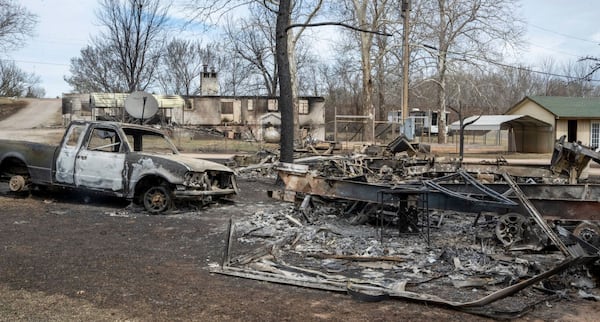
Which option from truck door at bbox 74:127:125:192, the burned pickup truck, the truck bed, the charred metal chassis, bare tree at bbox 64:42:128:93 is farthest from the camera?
bare tree at bbox 64:42:128:93

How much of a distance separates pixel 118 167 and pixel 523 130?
30.4m

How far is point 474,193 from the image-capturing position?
8.51 m

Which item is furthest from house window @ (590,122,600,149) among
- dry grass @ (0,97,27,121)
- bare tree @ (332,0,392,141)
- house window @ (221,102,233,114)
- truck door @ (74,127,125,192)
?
dry grass @ (0,97,27,121)

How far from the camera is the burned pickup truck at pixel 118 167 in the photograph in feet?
31.8

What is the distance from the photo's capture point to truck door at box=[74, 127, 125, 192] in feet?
32.5

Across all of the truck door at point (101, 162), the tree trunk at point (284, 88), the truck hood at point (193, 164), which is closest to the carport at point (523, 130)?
the tree trunk at point (284, 88)

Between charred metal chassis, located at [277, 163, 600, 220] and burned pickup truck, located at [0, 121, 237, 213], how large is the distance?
1659 mm

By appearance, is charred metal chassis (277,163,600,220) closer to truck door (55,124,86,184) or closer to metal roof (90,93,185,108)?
truck door (55,124,86,184)

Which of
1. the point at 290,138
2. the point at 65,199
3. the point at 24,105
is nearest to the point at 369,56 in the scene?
the point at 290,138

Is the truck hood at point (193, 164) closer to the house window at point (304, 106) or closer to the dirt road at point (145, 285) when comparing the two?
the dirt road at point (145, 285)

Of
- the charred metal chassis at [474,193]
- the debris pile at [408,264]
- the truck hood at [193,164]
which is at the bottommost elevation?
the debris pile at [408,264]

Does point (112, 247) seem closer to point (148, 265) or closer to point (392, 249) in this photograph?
point (148, 265)

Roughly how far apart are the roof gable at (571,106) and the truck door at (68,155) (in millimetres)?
28282

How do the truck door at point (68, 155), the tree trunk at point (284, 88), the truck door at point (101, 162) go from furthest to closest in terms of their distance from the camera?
the tree trunk at point (284, 88), the truck door at point (68, 155), the truck door at point (101, 162)
